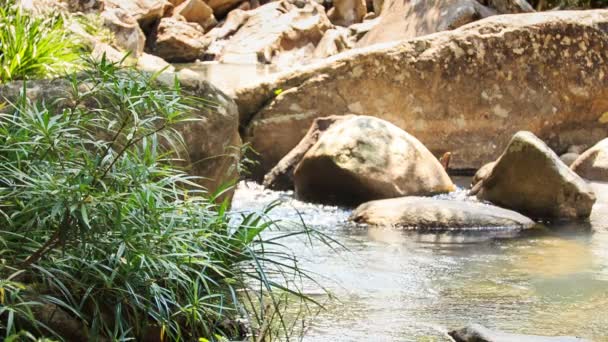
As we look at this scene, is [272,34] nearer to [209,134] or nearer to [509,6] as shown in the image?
[509,6]

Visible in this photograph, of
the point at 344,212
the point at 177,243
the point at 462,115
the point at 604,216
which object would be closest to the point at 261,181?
the point at 344,212

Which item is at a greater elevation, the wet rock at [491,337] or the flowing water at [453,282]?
the wet rock at [491,337]

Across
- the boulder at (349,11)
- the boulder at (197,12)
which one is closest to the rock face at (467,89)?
the boulder at (349,11)

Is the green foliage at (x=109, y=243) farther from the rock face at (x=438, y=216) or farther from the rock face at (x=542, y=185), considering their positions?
the rock face at (x=542, y=185)

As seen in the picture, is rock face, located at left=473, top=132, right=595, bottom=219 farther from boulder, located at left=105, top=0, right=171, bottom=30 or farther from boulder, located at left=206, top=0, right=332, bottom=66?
boulder, located at left=105, top=0, right=171, bottom=30

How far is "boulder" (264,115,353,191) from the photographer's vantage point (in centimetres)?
924

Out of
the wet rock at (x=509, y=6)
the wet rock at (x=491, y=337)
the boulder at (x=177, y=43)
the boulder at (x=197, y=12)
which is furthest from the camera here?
the boulder at (x=197, y=12)

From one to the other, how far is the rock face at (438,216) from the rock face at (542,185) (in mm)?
371

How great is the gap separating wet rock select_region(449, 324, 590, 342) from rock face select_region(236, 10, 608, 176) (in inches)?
224

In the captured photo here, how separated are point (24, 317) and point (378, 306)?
2.24 m

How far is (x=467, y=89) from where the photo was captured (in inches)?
417

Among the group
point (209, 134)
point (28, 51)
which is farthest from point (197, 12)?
point (209, 134)

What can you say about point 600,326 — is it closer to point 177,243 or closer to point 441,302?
point 441,302

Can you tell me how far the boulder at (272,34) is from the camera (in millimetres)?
22312
